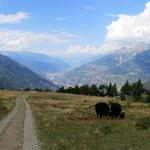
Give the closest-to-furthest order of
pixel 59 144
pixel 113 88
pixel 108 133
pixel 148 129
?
pixel 59 144
pixel 108 133
pixel 148 129
pixel 113 88

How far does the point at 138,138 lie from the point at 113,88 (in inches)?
6556

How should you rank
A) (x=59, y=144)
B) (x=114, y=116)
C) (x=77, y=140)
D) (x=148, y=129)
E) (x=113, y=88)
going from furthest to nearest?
(x=113, y=88)
(x=114, y=116)
(x=148, y=129)
(x=77, y=140)
(x=59, y=144)

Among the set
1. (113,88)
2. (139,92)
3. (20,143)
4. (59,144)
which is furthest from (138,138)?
(113,88)

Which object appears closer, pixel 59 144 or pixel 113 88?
pixel 59 144

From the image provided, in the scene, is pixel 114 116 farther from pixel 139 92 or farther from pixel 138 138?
pixel 139 92

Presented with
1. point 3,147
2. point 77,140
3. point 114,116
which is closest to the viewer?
point 3,147

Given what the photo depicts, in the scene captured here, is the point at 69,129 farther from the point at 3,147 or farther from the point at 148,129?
the point at 3,147

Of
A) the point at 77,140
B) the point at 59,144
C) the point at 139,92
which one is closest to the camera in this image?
the point at 59,144

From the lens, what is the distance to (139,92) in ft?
565

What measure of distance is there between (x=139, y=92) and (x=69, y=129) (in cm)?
13896

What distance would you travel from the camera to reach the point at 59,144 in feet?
84.4

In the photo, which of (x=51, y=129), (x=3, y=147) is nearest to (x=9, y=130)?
(x=51, y=129)

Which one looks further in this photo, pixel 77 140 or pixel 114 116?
pixel 114 116

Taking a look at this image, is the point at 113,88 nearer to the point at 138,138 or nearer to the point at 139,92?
the point at 139,92
